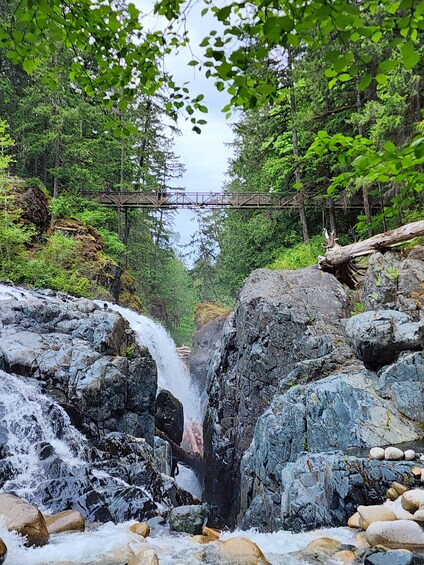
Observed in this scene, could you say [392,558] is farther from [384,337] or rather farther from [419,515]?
[384,337]

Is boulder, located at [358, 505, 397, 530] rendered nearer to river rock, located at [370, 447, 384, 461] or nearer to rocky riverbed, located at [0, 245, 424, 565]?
rocky riverbed, located at [0, 245, 424, 565]

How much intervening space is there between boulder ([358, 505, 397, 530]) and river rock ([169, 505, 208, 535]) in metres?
2.96

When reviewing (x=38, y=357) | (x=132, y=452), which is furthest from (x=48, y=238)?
(x=132, y=452)

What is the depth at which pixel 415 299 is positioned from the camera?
7703 millimetres

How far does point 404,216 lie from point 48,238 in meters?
15.4

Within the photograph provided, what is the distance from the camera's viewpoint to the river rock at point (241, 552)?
3.39 meters

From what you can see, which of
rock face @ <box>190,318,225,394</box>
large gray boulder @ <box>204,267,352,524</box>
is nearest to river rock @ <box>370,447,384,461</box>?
large gray boulder @ <box>204,267,352,524</box>

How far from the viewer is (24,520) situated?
4031 mm

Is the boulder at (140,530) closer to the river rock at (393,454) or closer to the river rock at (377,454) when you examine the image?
the river rock at (377,454)

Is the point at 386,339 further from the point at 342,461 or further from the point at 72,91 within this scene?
the point at 72,91

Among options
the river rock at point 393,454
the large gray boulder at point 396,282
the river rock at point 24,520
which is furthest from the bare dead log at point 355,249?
the river rock at point 24,520

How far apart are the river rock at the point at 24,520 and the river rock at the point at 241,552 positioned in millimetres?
1884

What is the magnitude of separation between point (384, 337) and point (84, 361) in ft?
25.9

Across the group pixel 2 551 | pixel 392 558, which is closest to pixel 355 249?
pixel 392 558
